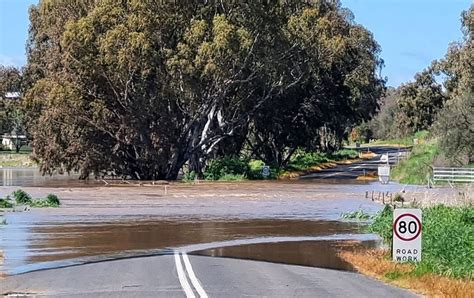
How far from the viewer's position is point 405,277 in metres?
15.8

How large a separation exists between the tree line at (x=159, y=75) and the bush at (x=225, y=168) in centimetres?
100

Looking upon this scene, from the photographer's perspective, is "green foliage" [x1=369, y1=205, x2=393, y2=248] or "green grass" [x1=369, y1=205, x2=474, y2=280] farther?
"green foliage" [x1=369, y1=205, x2=393, y2=248]

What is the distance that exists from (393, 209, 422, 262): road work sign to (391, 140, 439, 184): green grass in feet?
129

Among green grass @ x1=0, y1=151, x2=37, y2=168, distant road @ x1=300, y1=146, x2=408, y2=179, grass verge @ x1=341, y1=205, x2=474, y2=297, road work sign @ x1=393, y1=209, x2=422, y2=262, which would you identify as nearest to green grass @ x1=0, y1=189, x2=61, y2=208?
grass verge @ x1=341, y1=205, x2=474, y2=297

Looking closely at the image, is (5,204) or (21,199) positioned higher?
(21,199)

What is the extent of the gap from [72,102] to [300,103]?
81.4 feet

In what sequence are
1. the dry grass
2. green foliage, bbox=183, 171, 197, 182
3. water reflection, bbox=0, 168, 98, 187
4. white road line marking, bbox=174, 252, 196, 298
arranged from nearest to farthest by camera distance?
1. white road line marking, bbox=174, 252, 196, 298
2. the dry grass
3. water reflection, bbox=0, 168, 98, 187
4. green foliage, bbox=183, 171, 197, 182

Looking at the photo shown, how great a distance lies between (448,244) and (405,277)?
6.88 feet

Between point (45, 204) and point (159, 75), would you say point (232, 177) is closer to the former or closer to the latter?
point (159, 75)

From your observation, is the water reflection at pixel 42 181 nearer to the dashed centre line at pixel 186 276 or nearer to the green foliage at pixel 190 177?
the green foliage at pixel 190 177

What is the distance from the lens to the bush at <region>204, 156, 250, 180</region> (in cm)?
6631

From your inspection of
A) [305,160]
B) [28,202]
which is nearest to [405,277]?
[28,202]

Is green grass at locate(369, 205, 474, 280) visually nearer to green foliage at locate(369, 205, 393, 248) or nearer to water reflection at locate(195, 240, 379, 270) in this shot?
green foliage at locate(369, 205, 393, 248)

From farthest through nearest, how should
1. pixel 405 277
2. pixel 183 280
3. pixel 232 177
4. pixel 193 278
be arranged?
pixel 232 177
pixel 405 277
pixel 193 278
pixel 183 280
